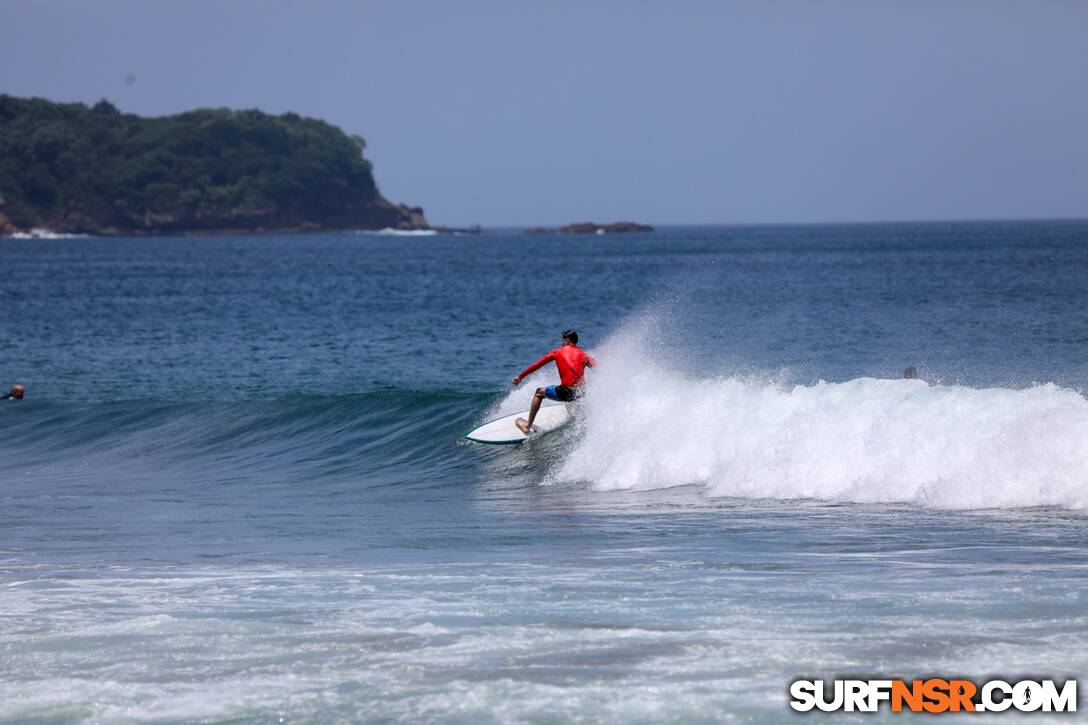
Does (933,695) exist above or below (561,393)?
below

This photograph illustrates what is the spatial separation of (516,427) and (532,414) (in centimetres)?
61

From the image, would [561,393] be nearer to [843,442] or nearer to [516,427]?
[516,427]

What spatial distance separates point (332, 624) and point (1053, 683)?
487 centimetres

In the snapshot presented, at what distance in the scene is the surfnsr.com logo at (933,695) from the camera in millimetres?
8031

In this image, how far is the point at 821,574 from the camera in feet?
37.0

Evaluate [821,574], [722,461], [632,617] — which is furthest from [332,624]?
[722,461]

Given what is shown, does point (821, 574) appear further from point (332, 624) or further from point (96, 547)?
point (96, 547)

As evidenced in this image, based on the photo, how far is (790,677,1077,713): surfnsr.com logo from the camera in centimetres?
A: 803

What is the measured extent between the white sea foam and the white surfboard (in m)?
0.46

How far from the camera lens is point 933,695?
8.21 m

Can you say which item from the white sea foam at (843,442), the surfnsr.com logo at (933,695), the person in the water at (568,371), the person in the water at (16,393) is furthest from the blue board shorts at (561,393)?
the person in the water at (16,393)

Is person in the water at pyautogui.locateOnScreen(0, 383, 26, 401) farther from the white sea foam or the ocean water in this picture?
the white sea foam

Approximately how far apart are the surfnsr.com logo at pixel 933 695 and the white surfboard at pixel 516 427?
12.2 meters

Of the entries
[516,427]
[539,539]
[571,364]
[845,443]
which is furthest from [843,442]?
[516,427]
